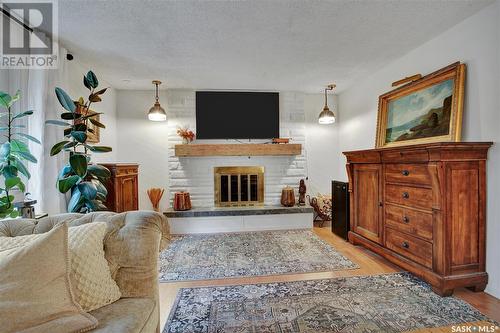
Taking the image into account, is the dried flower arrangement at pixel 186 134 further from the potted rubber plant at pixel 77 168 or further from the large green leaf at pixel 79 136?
the large green leaf at pixel 79 136

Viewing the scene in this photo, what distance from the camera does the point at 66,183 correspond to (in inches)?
83.6

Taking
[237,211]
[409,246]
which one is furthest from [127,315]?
[237,211]

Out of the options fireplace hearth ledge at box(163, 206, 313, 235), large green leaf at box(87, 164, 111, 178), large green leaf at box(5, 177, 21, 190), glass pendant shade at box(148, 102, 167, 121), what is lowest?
fireplace hearth ledge at box(163, 206, 313, 235)

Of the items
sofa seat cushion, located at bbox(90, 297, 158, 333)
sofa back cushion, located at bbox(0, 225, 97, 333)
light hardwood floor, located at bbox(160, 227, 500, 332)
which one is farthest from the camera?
light hardwood floor, located at bbox(160, 227, 500, 332)

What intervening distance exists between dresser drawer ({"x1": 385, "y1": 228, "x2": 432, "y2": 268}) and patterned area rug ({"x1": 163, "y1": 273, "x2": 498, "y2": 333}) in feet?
0.76

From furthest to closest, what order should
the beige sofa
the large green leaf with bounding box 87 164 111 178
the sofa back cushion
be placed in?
1. the large green leaf with bounding box 87 164 111 178
2. the beige sofa
3. the sofa back cushion

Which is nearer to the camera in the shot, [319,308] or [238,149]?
[319,308]

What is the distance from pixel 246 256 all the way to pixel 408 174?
1964mm

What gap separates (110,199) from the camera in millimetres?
2836

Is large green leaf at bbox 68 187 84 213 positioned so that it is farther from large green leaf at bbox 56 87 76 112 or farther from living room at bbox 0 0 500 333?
large green leaf at bbox 56 87 76 112

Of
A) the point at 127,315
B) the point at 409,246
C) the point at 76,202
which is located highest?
the point at 76,202

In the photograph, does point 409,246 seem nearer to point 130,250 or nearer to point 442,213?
point 442,213

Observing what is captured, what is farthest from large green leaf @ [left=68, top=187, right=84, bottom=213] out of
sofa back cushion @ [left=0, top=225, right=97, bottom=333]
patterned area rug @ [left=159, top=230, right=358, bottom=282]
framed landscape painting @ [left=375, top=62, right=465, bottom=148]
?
framed landscape painting @ [left=375, top=62, right=465, bottom=148]

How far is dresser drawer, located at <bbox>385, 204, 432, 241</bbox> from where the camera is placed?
7.17ft
